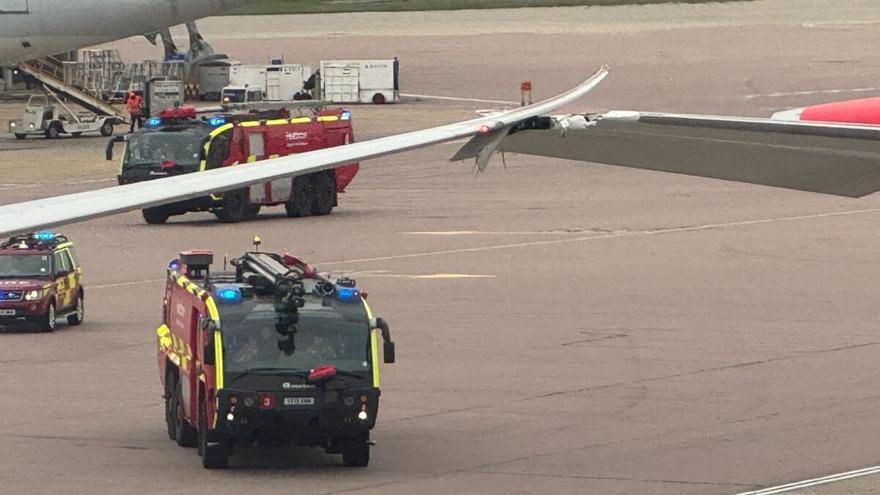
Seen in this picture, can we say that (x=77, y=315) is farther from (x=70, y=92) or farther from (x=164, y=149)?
(x=70, y=92)

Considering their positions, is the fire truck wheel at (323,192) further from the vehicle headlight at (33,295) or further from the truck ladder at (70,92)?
the truck ladder at (70,92)

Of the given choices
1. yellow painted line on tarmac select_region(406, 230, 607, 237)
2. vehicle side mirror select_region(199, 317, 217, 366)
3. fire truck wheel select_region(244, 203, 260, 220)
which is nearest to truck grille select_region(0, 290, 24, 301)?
vehicle side mirror select_region(199, 317, 217, 366)

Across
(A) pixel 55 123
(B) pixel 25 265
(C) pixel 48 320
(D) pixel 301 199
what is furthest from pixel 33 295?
(A) pixel 55 123

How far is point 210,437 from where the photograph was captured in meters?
21.0

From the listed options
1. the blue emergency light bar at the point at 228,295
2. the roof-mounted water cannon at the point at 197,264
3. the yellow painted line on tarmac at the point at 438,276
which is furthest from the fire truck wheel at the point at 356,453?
the yellow painted line on tarmac at the point at 438,276

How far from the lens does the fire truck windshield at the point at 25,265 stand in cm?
3228

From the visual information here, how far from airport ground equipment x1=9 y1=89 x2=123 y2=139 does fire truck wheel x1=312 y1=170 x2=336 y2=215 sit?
72.5 feet

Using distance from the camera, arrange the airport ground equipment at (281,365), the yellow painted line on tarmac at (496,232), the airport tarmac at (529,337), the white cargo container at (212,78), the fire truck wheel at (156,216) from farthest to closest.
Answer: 1. the white cargo container at (212,78)
2. the fire truck wheel at (156,216)
3. the yellow painted line on tarmac at (496,232)
4. the airport tarmac at (529,337)
5. the airport ground equipment at (281,365)

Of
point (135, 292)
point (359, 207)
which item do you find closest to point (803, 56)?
point (359, 207)

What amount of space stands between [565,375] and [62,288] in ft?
31.0

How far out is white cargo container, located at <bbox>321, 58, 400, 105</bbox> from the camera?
77625 mm

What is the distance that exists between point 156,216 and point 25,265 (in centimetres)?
1416

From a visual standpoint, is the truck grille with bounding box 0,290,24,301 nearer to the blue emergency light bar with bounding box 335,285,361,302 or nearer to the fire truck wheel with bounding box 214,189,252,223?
the blue emergency light bar with bounding box 335,285,361,302

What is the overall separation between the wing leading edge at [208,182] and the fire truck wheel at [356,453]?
15.2 feet
